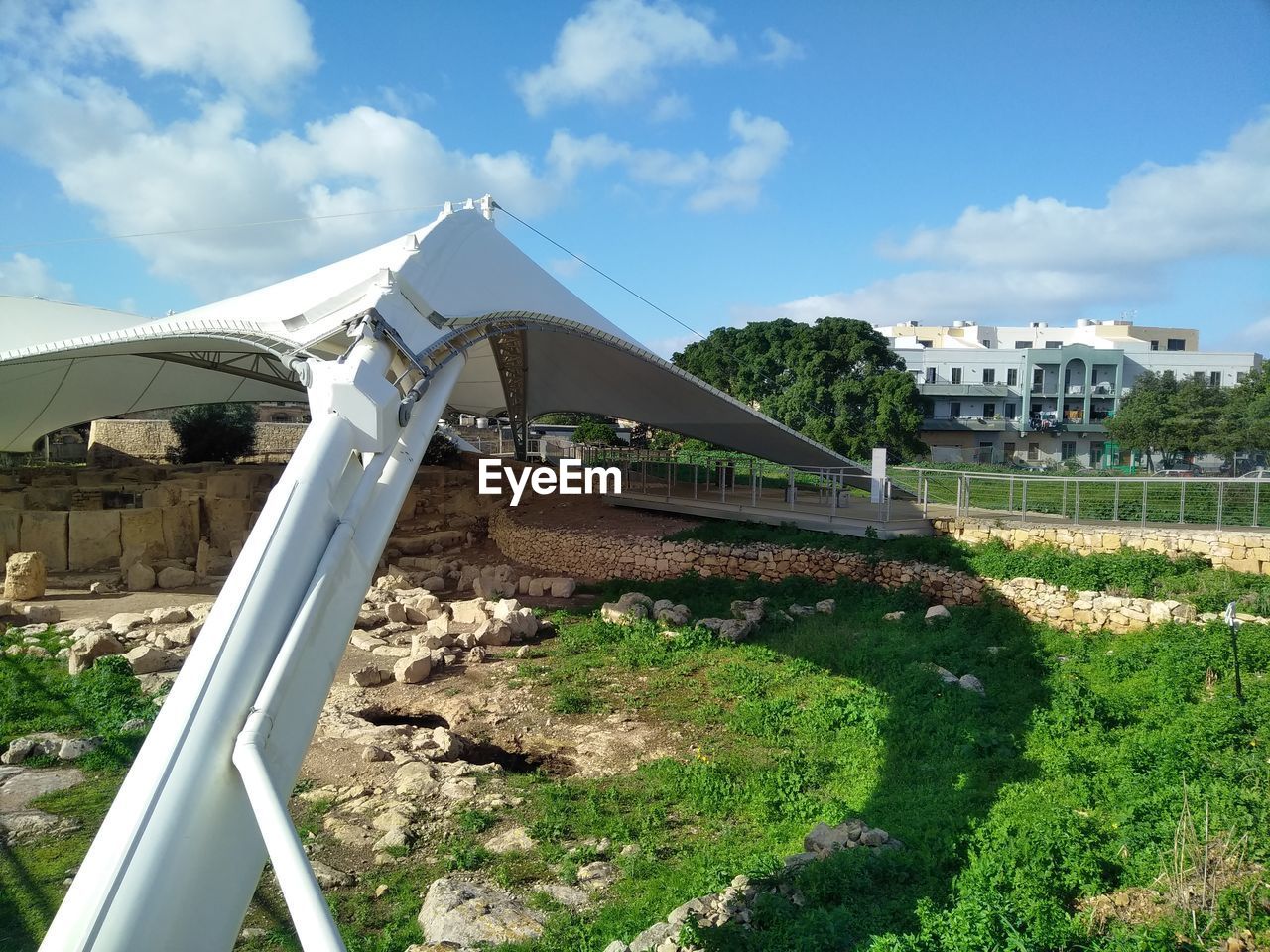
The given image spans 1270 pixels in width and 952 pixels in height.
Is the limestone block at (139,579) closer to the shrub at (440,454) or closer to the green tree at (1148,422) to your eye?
the shrub at (440,454)

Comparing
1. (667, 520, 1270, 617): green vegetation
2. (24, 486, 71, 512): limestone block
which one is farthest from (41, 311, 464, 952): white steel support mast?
(24, 486, 71, 512): limestone block

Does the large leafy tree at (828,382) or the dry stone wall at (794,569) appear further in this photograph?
the large leafy tree at (828,382)

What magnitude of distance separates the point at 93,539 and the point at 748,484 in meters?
13.9

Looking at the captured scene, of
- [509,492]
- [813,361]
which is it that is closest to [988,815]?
[509,492]

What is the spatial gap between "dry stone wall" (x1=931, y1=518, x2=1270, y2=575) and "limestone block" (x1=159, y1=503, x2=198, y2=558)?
570 inches

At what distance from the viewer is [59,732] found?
7875mm

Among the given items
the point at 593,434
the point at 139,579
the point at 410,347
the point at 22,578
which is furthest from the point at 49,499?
the point at 593,434

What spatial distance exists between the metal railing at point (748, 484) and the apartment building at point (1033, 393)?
2206cm

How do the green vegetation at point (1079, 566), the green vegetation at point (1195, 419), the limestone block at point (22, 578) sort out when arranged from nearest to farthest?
the green vegetation at point (1079, 566)
the limestone block at point (22, 578)
the green vegetation at point (1195, 419)

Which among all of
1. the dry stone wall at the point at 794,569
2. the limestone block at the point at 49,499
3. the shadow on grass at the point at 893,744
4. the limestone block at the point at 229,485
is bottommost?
the shadow on grass at the point at 893,744

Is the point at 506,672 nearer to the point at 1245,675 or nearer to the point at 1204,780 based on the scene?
the point at 1204,780

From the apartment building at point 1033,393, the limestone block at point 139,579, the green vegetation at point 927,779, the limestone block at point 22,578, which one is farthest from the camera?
the apartment building at point 1033,393

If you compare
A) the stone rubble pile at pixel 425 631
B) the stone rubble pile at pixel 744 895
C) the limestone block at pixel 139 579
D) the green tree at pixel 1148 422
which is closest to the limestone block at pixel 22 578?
the limestone block at pixel 139 579

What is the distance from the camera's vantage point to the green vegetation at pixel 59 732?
5207 mm
